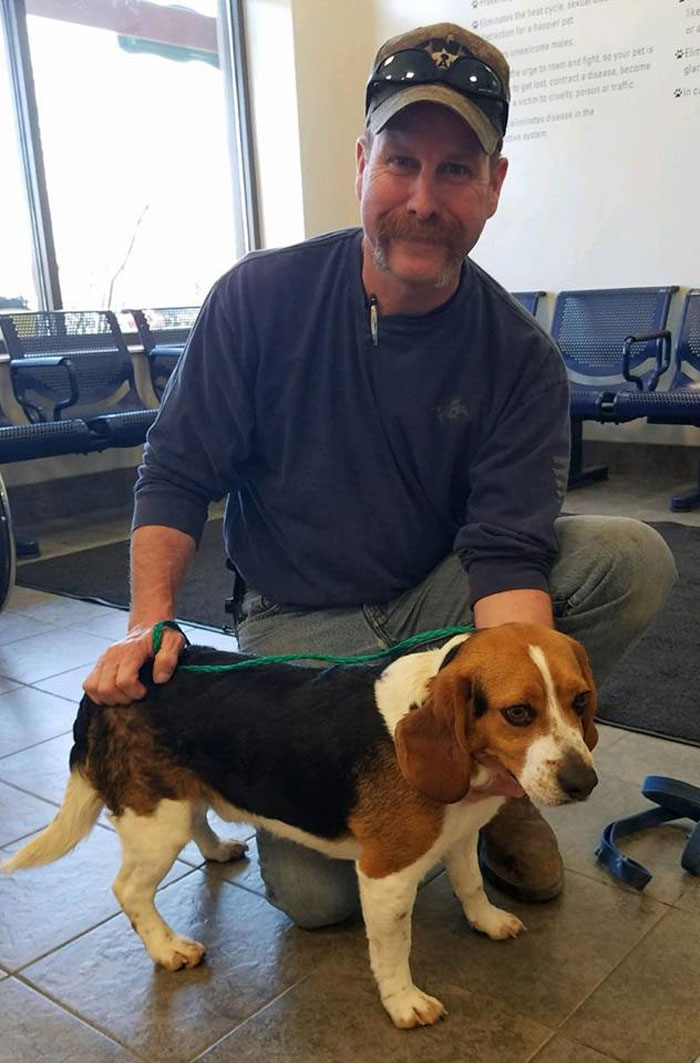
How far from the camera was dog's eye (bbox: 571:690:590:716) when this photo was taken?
1.29m

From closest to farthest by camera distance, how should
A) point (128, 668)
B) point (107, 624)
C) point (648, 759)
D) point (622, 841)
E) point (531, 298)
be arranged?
point (128, 668)
point (622, 841)
point (648, 759)
point (107, 624)
point (531, 298)

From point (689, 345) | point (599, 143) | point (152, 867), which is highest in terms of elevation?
point (599, 143)

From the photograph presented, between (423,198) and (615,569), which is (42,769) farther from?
(423,198)

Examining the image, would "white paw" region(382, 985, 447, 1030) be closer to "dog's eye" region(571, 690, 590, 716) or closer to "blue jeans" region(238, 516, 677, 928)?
"blue jeans" region(238, 516, 677, 928)

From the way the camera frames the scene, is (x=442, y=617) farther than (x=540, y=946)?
Yes

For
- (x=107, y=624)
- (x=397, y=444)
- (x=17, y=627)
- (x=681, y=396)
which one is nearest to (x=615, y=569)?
(x=397, y=444)

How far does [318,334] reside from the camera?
6.20 ft

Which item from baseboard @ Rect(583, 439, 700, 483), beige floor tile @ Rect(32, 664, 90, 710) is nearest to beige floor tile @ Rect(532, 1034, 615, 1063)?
beige floor tile @ Rect(32, 664, 90, 710)

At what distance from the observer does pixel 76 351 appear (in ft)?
17.6

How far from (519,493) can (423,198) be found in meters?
0.56

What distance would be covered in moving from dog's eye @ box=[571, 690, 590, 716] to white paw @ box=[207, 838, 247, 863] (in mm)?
954

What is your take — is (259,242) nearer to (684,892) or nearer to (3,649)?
(3,649)

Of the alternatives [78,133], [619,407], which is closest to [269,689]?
[619,407]

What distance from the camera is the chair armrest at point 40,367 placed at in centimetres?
489
